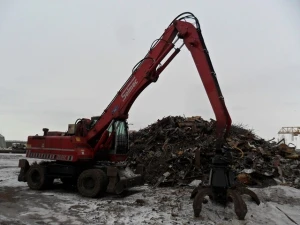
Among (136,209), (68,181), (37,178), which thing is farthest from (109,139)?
(136,209)

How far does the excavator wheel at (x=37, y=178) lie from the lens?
438 inches

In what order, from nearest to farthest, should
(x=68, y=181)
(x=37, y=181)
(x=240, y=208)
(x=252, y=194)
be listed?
(x=240, y=208) < (x=252, y=194) < (x=37, y=181) < (x=68, y=181)

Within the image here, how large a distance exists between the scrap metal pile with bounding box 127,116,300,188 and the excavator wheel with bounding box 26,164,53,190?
3.85 m

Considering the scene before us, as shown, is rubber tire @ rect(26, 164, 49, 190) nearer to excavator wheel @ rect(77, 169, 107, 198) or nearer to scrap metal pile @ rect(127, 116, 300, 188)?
excavator wheel @ rect(77, 169, 107, 198)

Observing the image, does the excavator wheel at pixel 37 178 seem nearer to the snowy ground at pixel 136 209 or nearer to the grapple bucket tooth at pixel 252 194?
the snowy ground at pixel 136 209

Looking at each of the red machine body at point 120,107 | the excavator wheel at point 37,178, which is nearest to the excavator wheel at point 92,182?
the red machine body at point 120,107

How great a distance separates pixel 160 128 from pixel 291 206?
28.0 feet

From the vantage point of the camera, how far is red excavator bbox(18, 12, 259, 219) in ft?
29.7

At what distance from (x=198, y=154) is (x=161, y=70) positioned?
12.6ft

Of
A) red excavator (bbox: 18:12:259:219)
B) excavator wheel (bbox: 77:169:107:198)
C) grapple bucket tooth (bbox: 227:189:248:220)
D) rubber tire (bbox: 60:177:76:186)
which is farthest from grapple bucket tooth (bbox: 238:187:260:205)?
rubber tire (bbox: 60:177:76:186)

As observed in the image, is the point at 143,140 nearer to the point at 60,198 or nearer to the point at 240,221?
the point at 60,198

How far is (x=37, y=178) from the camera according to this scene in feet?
37.4

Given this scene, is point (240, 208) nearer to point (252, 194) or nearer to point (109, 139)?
point (252, 194)

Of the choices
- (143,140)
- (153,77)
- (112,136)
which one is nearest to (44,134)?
(112,136)
